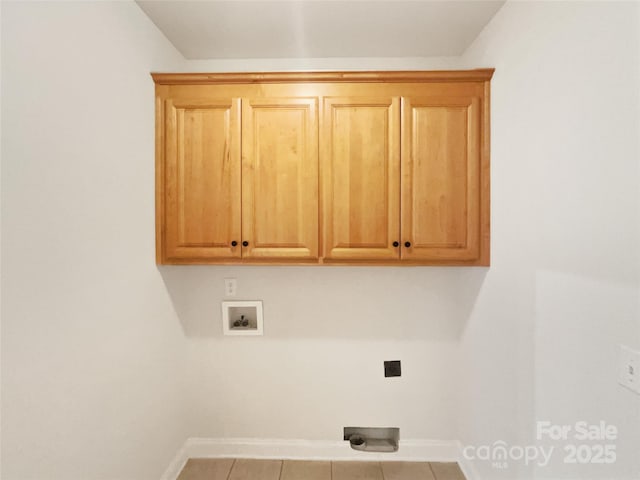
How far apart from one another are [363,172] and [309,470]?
1.87 metres

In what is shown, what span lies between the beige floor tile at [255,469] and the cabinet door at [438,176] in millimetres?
1685

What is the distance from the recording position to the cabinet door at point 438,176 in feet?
6.02

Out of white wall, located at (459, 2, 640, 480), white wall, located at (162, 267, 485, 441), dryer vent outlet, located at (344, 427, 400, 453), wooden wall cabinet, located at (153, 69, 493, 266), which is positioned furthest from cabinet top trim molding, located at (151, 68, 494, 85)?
dryer vent outlet, located at (344, 427, 400, 453)

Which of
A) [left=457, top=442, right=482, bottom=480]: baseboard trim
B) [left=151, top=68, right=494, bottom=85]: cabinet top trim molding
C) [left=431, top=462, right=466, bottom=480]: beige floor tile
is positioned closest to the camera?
[left=151, top=68, right=494, bottom=85]: cabinet top trim molding

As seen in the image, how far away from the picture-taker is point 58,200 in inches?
46.6

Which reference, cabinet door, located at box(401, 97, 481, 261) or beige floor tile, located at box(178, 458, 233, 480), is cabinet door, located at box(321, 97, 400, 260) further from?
beige floor tile, located at box(178, 458, 233, 480)

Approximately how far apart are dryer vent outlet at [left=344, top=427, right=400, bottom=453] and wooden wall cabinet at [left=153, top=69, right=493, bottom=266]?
1.20 m

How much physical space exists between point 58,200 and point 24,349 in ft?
1.64

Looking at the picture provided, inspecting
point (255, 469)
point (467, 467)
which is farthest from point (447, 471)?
point (255, 469)

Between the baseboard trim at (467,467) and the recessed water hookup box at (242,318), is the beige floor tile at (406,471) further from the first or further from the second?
the recessed water hookup box at (242,318)

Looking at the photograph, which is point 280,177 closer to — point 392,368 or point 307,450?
point 392,368

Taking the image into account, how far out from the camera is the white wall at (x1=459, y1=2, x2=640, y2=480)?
3.23 ft

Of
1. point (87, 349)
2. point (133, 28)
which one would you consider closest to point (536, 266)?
point (87, 349)

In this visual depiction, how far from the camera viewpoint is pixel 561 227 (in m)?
1.24
